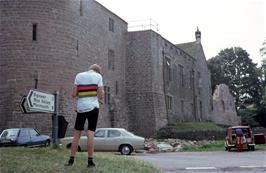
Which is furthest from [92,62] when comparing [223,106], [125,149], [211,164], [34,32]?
[223,106]

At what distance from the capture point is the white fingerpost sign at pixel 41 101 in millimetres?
9250

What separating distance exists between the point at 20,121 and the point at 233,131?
13.4 metres

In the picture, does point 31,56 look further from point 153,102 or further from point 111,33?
point 153,102

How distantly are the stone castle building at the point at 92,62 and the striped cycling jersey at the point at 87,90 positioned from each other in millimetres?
19059

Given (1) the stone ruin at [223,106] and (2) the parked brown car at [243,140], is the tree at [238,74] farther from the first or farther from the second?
(2) the parked brown car at [243,140]

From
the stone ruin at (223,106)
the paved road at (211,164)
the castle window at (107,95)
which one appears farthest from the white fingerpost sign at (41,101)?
the stone ruin at (223,106)

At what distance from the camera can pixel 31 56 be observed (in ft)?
90.1

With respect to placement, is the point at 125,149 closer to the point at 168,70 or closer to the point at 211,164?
the point at 211,164

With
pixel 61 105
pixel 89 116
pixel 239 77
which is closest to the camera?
pixel 89 116

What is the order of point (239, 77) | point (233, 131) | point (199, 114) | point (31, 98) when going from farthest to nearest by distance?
point (239, 77)
point (199, 114)
point (233, 131)
point (31, 98)

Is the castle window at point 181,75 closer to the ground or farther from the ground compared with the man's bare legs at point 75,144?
farther from the ground

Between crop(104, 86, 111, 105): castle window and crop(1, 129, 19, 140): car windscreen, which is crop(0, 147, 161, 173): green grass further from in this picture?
crop(104, 86, 111, 105): castle window

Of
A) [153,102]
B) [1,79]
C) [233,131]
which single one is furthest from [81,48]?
[233,131]

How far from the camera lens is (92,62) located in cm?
3300
